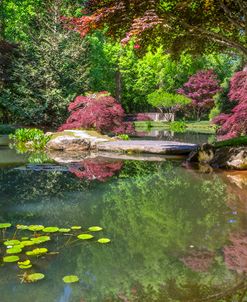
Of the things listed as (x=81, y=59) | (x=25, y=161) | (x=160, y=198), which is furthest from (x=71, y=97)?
(x=160, y=198)

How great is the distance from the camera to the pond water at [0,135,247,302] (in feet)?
9.63

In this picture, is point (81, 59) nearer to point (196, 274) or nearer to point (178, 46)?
point (178, 46)

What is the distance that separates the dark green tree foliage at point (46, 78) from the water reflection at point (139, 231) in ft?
42.2

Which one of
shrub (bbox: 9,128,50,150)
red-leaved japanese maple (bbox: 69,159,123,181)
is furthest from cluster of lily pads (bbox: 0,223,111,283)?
shrub (bbox: 9,128,50,150)

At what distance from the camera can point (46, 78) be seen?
21.0 m

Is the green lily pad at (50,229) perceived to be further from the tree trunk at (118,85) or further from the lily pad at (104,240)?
the tree trunk at (118,85)

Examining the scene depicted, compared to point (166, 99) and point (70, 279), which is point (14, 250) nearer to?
point (70, 279)

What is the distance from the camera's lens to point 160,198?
20.3 ft

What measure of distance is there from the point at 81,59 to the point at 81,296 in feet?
68.3

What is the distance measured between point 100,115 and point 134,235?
1119 centimetres

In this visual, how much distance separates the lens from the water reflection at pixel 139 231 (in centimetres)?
294

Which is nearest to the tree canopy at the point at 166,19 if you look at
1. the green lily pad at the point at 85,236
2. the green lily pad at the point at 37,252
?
the green lily pad at the point at 85,236

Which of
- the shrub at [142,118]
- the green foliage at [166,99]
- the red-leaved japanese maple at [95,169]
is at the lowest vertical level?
the red-leaved japanese maple at [95,169]

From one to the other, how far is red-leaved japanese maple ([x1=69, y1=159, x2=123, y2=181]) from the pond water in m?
0.10
